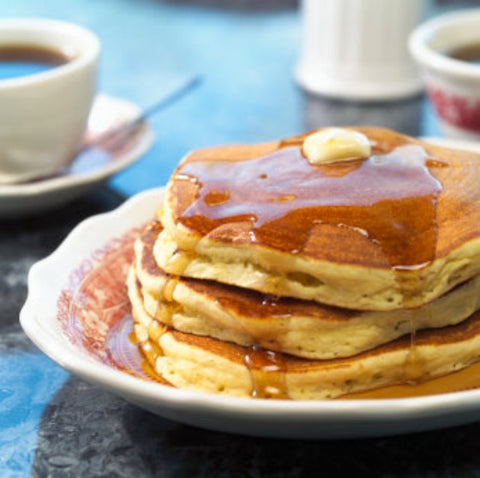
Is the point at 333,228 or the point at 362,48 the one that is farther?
the point at 362,48

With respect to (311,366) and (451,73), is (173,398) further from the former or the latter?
(451,73)

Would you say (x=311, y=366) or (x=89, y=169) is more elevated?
(x=311, y=366)

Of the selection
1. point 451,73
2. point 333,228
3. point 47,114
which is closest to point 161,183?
point 47,114

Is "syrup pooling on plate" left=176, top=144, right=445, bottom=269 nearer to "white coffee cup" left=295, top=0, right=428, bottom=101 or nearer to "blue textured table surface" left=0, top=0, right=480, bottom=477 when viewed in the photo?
"blue textured table surface" left=0, top=0, right=480, bottom=477

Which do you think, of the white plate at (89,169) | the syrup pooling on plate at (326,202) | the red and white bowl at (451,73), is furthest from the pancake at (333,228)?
the red and white bowl at (451,73)

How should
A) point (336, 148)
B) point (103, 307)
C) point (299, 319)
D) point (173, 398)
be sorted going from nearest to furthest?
1. point (173, 398)
2. point (299, 319)
3. point (336, 148)
4. point (103, 307)

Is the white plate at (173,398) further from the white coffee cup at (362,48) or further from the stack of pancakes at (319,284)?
the white coffee cup at (362,48)
